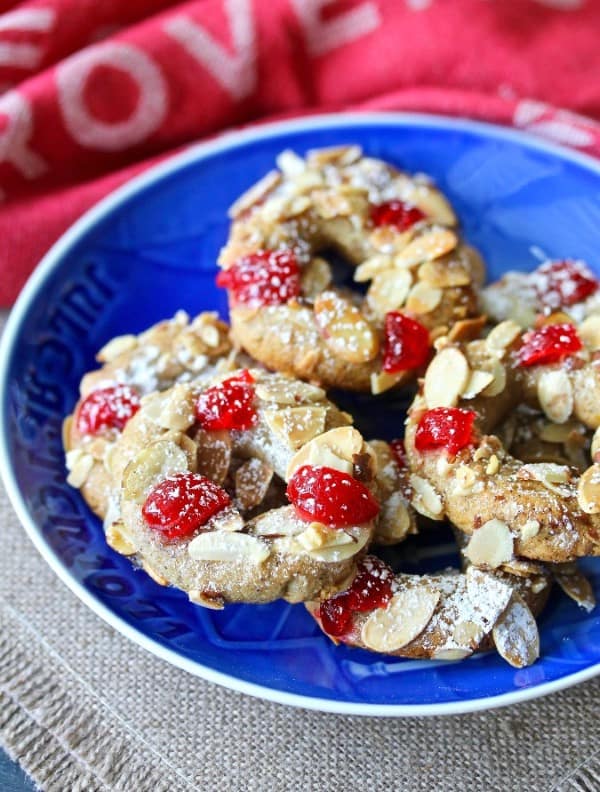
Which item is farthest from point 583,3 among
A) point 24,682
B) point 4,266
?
point 24,682

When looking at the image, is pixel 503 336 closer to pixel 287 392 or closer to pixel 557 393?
pixel 557 393

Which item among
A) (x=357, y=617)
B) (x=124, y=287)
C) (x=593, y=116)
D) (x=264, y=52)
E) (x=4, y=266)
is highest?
(x=264, y=52)

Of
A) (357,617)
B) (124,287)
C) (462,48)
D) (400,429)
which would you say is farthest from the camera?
(462,48)

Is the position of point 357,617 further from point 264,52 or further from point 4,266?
point 264,52

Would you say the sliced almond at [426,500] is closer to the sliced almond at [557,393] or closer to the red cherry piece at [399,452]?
the red cherry piece at [399,452]

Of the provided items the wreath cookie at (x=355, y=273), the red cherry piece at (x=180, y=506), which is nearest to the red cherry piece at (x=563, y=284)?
the wreath cookie at (x=355, y=273)

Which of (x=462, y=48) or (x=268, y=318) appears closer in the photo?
(x=268, y=318)
